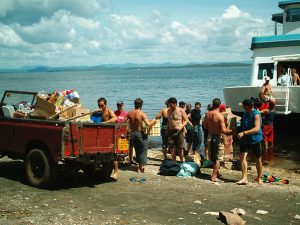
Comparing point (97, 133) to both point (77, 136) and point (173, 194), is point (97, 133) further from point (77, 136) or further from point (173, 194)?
point (173, 194)

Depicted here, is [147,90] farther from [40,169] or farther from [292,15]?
[40,169]

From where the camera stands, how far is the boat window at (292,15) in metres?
20.1

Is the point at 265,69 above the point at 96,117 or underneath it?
above

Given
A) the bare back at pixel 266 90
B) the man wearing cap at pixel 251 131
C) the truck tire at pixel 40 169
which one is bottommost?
the truck tire at pixel 40 169

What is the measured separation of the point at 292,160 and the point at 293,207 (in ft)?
22.1

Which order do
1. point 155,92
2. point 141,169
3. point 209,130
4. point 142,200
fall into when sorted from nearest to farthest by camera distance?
point 142,200 → point 209,130 → point 141,169 → point 155,92

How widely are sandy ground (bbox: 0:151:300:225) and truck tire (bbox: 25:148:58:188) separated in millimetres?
200

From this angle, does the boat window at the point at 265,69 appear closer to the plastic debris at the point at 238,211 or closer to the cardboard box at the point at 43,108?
the cardboard box at the point at 43,108

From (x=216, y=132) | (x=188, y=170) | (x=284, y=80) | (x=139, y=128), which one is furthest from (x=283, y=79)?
(x=139, y=128)

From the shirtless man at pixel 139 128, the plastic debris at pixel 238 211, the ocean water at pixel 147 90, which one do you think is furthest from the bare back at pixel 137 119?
the ocean water at pixel 147 90

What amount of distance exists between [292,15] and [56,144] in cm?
1624

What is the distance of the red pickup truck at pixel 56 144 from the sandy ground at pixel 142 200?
492 millimetres

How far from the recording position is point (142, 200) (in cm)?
765

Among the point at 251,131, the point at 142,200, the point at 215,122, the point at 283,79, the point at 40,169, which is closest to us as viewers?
the point at 142,200
